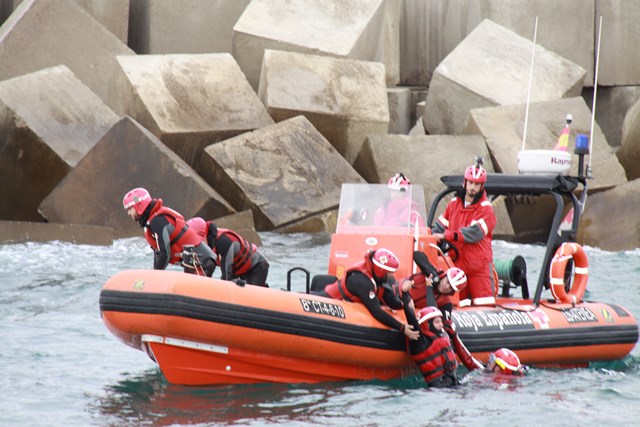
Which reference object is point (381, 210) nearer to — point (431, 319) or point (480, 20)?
point (431, 319)

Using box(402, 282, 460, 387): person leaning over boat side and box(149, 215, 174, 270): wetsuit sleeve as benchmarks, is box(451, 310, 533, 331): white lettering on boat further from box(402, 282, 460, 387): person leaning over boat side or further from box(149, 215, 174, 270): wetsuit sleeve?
box(149, 215, 174, 270): wetsuit sleeve

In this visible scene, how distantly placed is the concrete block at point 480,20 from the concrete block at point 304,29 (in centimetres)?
265

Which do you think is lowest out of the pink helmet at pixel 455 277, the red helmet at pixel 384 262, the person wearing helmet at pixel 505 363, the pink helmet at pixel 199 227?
the person wearing helmet at pixel 505 363

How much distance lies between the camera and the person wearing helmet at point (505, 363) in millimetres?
8195

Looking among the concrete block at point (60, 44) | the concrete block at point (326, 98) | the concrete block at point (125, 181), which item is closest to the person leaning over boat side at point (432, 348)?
the concrete block at point (125, 181)

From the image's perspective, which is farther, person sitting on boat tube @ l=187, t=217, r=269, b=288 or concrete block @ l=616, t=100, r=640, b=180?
concrete block @ l=616, t=100, r=640, b=180

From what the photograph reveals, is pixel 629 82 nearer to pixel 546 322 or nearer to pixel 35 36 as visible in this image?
pixel 35 36

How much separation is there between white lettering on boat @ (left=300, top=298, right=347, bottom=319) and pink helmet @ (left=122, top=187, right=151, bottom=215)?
1596mm

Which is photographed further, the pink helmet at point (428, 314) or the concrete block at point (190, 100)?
the concrete block at point (190, 100)

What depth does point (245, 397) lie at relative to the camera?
7574mm

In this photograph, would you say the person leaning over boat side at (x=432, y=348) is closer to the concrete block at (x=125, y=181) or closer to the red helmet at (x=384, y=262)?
the red helmet at (x=384, y=262)

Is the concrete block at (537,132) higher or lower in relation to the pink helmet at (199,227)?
higher

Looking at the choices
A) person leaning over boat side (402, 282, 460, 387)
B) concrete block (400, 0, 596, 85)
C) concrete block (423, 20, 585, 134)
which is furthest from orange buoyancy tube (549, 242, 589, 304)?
concrete block (400, 0, 596, 85)

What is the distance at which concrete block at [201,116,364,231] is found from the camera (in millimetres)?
14406
